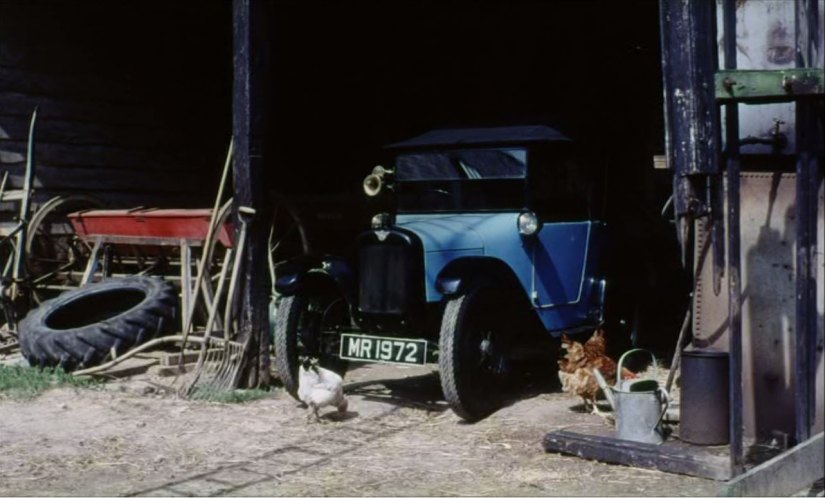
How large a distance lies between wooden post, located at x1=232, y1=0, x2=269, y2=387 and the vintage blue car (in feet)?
1.73

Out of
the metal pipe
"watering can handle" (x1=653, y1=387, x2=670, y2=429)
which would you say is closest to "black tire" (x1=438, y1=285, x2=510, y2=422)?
"watering can handle" (x1=653, y1=387, x2=670, y2=429)

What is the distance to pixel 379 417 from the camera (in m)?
7.28

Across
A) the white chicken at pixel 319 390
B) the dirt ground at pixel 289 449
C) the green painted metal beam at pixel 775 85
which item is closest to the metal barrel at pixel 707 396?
the dirt ground at pixel 289 449

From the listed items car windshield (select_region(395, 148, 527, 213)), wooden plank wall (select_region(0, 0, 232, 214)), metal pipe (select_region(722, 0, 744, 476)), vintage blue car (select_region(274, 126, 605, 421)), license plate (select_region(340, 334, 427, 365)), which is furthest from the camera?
wooden plank wall (select_region(0, 0, 232, 214))

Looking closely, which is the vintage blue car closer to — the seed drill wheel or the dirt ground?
the dirt ground

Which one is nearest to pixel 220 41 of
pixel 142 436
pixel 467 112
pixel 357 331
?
pixel 467 112

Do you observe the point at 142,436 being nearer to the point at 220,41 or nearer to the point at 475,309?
the point at 475,309

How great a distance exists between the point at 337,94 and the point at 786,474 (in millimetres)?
10440

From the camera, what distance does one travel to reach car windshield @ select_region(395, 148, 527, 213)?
7887mm

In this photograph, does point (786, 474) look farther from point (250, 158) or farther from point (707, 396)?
point (250, 158)

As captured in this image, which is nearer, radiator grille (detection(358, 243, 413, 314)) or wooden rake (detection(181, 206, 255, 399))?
radiator grille (detection(358, 243, 413, 314))

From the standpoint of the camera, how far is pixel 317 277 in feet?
25.3

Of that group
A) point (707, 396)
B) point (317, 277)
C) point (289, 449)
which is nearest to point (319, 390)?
point (289, 449)

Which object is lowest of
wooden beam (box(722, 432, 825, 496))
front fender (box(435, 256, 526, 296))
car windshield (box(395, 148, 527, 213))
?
wooden beam (box(722, 432, 825, 496))
